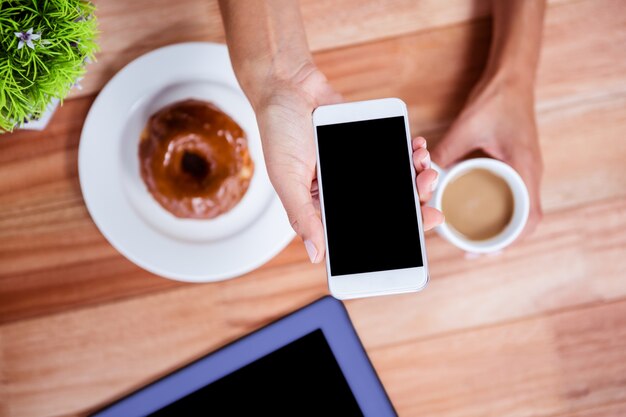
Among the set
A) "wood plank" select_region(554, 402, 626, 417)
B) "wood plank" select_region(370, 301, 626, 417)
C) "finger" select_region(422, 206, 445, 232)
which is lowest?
"wood plank" select_region(554, 402, 626, 417)

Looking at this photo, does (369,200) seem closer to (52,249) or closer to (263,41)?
(263,41)

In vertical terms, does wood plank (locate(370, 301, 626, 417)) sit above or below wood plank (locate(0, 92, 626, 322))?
below

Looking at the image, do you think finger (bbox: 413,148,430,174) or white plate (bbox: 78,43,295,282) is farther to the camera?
white plate (bbox: 78,43,295,282)

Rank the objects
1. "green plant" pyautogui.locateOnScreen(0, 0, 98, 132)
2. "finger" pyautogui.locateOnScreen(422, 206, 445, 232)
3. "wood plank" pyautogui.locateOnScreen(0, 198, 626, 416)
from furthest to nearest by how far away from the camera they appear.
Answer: "wood plank" pyautogui.locateOnScreen(0, 198, 626, 416)
"finger" pyautogui.locateOnScreen(422, 206, 445, 232)
"green plant" pyautogui.locateOnScreen(0, 0, 98, 132)

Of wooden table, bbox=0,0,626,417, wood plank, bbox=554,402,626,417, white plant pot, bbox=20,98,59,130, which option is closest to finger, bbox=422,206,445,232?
wooden table, bbox=0,0,626,417

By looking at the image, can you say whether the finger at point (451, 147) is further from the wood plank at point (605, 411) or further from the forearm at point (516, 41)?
the wood plank at point (605, 411)

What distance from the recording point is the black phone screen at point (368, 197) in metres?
0.59

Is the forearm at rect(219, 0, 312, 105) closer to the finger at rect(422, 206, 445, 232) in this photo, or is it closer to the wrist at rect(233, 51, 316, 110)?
the wrist at rect(233, 51, 316, 110)

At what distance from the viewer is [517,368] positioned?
2.54 feet

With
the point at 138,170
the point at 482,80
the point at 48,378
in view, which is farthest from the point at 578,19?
the point at 48,378

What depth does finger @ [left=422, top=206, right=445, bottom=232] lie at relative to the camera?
25.2 inches

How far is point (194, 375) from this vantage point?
737mm

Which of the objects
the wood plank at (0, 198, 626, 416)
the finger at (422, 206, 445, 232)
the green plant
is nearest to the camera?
the green plant

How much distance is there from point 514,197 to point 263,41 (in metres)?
0.40
